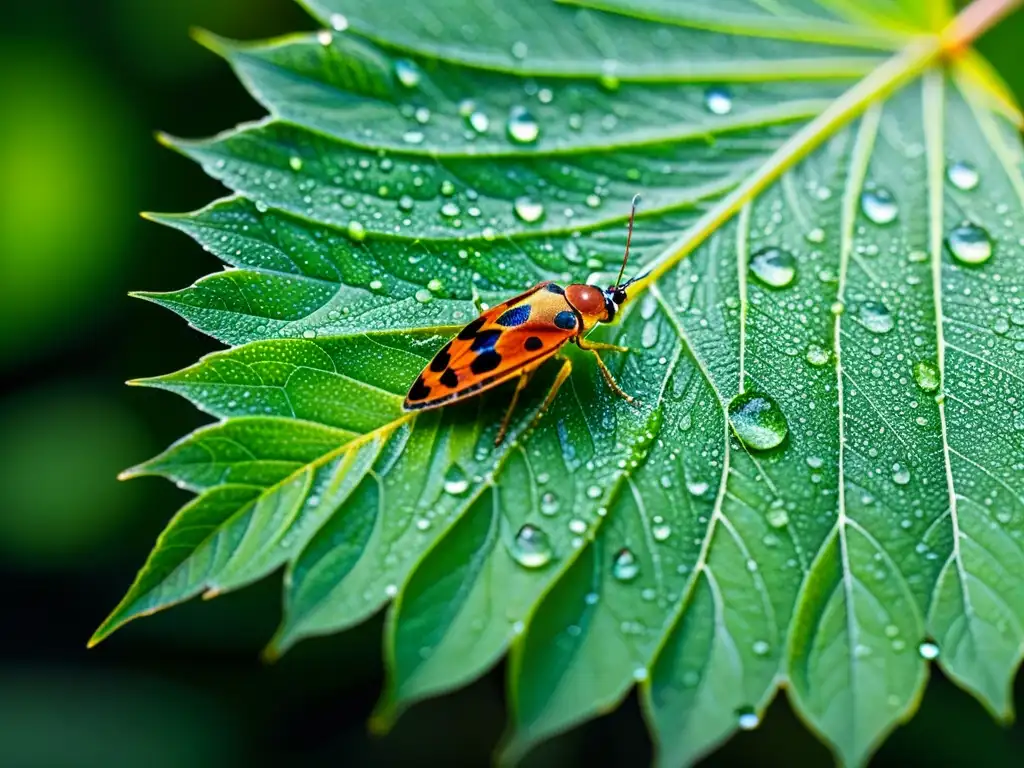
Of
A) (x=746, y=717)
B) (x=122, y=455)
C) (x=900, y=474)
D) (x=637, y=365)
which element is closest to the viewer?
(x=746, y=717)

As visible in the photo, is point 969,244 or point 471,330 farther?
point 969,244

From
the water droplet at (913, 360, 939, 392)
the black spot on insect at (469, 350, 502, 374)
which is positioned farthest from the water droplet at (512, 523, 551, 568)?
the water droplet at (913, 360, 939, 392)

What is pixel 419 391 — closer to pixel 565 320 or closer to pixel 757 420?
pixel 565 320

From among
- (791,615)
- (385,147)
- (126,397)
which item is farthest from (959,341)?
(126,397)

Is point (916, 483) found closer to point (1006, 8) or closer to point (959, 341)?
point (959, 341)

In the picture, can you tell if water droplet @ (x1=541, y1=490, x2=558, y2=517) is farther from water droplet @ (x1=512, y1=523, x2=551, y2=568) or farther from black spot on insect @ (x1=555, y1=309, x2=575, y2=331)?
black spot on insect @ (x1=555, y1=309, x2=575, y2=331)

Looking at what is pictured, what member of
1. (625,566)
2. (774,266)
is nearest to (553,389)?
(625,566)
